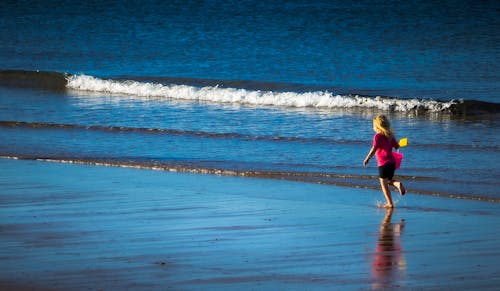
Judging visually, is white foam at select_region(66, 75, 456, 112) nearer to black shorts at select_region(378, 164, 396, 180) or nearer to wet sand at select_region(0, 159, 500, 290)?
wet sand at select_region(0, 159, 500, 290)

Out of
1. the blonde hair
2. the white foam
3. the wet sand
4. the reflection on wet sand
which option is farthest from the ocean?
the reflection on wet sand

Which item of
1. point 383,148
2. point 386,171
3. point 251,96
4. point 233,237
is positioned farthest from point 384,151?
point 251,96

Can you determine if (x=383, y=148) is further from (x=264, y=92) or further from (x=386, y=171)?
(x=264, y=92)

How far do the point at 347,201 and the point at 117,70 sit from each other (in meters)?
22.1

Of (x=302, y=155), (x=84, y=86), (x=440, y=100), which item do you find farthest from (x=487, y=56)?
(x=302, y=155)

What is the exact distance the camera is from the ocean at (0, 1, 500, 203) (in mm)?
14445

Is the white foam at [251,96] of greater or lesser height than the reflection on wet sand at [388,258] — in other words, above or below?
above

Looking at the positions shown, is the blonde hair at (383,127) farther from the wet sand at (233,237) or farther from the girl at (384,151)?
the wet sand at (233,237)

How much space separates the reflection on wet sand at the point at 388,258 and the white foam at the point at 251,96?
40.9 feet

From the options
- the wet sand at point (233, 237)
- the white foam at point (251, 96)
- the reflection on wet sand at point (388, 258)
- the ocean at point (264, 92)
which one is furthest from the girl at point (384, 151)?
the white foam at point (251, 96)

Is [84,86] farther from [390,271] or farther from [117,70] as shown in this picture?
[390,271]

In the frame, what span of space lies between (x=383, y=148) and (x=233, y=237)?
3038 mm

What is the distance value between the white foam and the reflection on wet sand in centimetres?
1247

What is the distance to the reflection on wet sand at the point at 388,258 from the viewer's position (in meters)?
7.24
